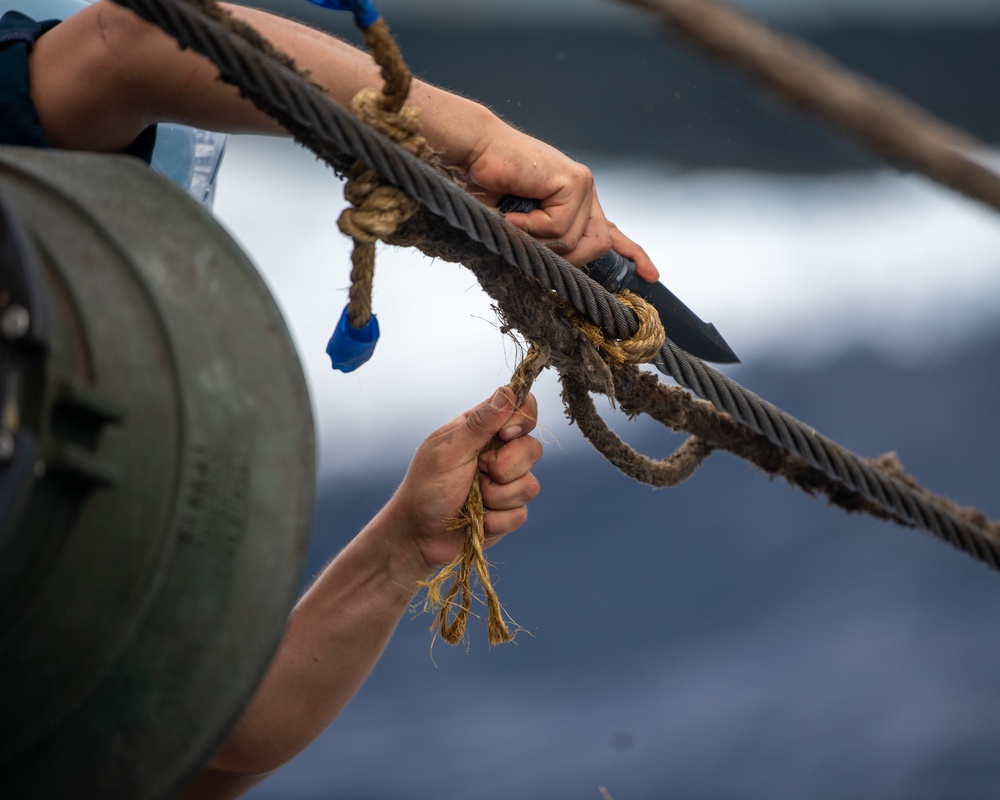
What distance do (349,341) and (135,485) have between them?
30 centimetres

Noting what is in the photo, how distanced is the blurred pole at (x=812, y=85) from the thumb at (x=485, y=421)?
50 cm

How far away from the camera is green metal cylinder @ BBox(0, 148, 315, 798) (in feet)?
1.19

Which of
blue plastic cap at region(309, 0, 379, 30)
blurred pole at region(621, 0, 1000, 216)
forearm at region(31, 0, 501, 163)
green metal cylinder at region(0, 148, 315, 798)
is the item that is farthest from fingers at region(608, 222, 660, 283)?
blurred pole at region(621, 0, 1000, 216)

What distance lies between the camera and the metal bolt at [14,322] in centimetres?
34

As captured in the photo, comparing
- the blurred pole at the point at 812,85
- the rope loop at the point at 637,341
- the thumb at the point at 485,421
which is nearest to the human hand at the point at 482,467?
the thumb at the point at 485,421

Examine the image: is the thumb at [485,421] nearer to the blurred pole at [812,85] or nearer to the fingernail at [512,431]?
the fingernail at [512,431]

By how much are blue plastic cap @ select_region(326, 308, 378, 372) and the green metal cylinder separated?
8.6 inches

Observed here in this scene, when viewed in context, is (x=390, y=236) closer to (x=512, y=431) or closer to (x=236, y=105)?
(x=236, y=105)

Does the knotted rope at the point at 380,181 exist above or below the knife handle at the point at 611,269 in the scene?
below

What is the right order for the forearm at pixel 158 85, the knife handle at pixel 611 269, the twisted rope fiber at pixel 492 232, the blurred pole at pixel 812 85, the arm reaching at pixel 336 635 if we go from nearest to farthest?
1. the blurred pole at pixel 812 85
2. the twisted rope fiber at pixel 492 232
3. the forearm at pixel 158 85
4. the knife handle at pixel 611 269
5. the arm reaching at pixel 336 635

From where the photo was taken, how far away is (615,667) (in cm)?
205

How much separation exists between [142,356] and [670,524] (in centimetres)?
182

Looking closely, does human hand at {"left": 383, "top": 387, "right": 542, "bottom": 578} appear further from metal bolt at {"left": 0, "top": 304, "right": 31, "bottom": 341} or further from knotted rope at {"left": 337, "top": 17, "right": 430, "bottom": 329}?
metal bolt at {"left": 0, "top": 304, "right": 31, "bottom": 341}

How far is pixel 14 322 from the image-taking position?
342 millimetres
